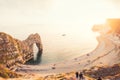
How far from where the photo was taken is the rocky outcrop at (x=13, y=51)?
477 feet

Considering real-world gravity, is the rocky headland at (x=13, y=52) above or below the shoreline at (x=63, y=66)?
above

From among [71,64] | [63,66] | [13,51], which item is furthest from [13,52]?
[71,64]

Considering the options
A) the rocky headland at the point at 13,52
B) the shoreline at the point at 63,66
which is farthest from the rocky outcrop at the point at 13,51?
the shoreline at the point at 63,66

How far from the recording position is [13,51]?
15288cm

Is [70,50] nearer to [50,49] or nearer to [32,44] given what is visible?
[50,49]

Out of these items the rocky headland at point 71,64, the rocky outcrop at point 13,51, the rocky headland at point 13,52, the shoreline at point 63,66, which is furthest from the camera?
the rocky outcrop at point 13,51

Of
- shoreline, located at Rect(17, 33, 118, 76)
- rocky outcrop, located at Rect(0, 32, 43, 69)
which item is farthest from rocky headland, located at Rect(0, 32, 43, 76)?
shoreline, located at Rect(17, 33, 118, 76)

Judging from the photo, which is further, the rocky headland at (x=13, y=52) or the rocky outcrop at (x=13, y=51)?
the rocky outcrop at (x=13, y=51)

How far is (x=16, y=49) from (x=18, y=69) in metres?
13.2

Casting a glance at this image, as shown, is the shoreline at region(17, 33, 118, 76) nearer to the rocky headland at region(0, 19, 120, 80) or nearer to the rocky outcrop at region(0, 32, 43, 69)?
the rocky headland at region(0, 19, 120, 80)

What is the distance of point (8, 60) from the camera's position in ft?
479

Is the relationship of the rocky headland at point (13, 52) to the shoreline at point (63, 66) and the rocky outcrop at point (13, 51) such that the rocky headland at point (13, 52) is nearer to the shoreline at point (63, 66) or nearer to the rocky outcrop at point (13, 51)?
the rocky outcrop at point (13, 51)

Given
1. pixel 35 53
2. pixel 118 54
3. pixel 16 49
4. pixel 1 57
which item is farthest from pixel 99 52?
pixel 1 57

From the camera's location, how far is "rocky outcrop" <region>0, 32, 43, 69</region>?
145500 mm
